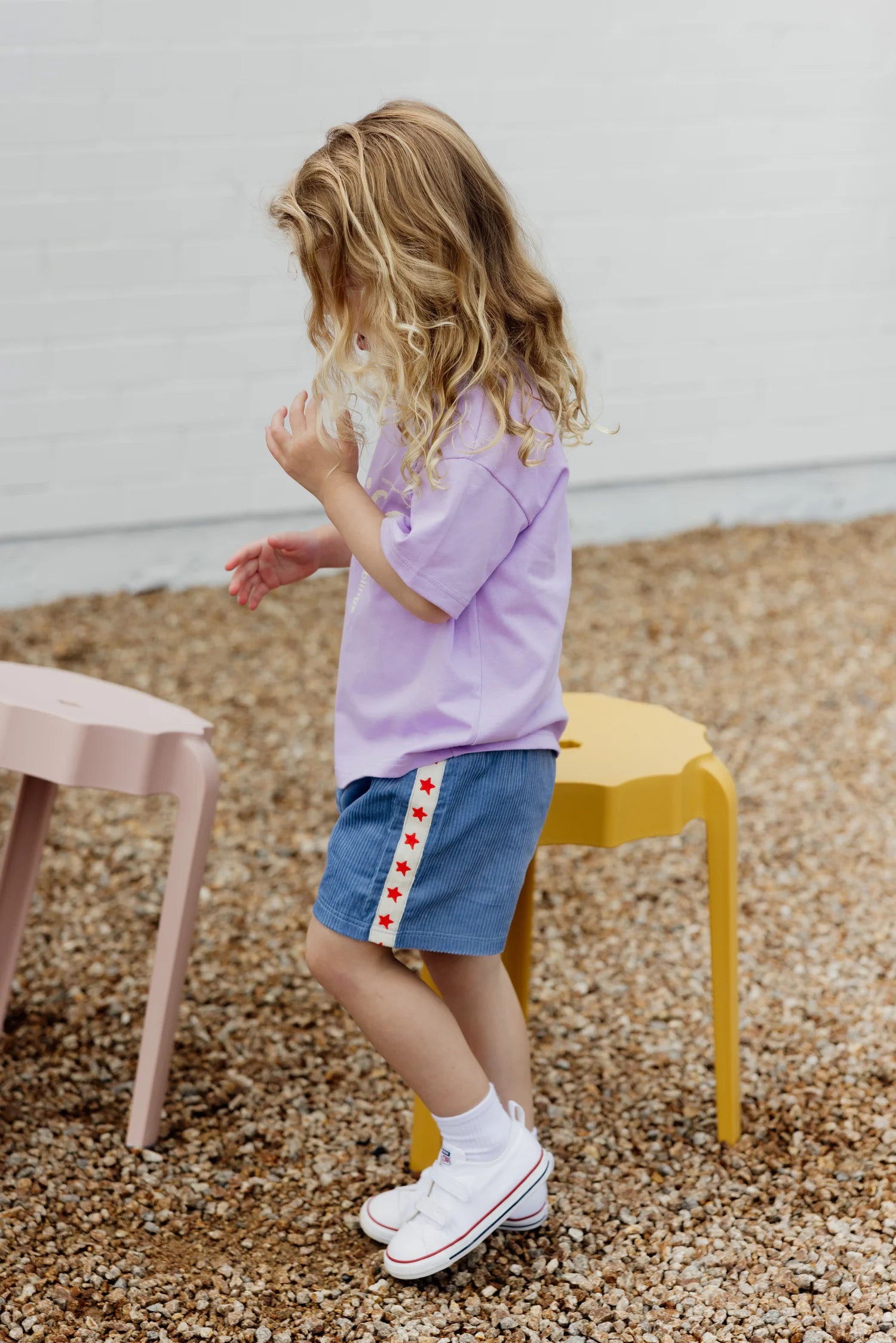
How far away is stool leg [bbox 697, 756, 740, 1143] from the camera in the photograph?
1.87 metres

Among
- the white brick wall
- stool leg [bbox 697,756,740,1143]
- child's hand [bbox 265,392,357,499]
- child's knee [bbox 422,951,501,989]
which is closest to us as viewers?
child's hand [bbox 265,392,357,499]

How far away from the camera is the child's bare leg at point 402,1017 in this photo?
5.16 feet

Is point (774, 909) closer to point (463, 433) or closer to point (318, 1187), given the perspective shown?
point (318, 1187)

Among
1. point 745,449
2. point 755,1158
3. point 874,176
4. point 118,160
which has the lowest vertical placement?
point 755,1158

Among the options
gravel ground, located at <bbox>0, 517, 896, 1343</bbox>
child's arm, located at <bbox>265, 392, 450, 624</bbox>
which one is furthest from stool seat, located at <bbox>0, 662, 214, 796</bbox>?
gravel ground, located at <bbox>0, 517, 896, 1343</bbox>

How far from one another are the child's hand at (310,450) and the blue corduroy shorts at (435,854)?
13.4 inches

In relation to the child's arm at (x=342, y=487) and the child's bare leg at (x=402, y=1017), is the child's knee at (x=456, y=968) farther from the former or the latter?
the child's arm at (x=342, y=487)

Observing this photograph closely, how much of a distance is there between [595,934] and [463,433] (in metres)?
1.34

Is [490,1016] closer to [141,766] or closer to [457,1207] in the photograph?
[457,1207]

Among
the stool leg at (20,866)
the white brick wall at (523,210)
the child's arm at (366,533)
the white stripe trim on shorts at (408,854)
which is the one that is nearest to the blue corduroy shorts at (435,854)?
the white stripe trim on shorts at (408,854)

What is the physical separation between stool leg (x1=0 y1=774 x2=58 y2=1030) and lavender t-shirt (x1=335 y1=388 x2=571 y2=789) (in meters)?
0.67

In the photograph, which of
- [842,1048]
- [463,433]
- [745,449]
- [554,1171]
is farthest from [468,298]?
[745,449]

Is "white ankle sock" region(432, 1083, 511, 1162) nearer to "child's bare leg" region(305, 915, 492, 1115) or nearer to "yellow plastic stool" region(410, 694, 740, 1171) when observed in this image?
"child's bare leg" region(305, 915, 492, 1115)

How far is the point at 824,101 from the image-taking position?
4.54 m
